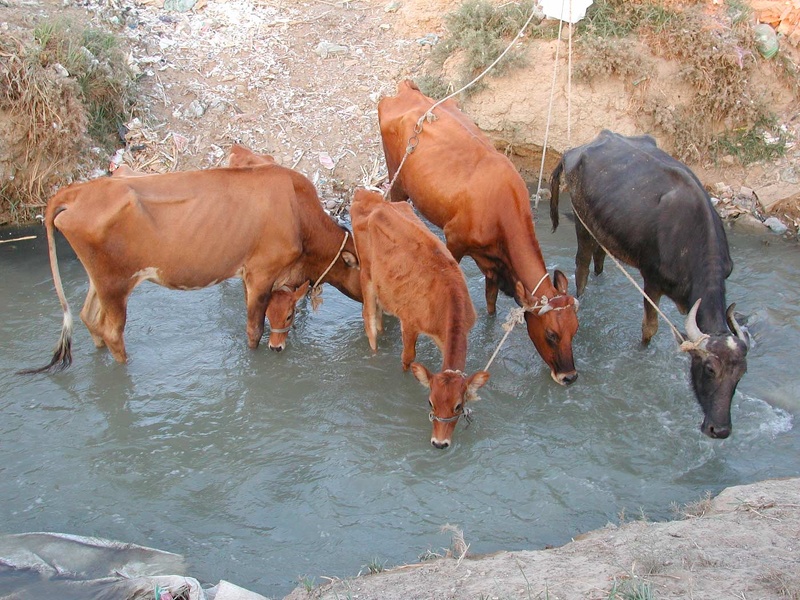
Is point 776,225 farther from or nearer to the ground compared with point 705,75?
nearer to the ground

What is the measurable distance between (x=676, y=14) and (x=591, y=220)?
5.06m

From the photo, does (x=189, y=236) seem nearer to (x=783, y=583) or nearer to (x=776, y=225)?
(x=783, y=583)

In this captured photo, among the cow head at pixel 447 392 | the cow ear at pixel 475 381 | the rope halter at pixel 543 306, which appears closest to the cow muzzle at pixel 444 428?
the cow head at pixel 447 392

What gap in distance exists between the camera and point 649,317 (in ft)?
24.8

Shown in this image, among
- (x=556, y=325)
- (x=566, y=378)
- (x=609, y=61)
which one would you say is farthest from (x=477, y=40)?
(x=566, y=378)

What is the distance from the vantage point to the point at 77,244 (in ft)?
21.9

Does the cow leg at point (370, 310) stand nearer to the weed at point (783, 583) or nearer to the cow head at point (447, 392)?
the cow head at point (447, 392)

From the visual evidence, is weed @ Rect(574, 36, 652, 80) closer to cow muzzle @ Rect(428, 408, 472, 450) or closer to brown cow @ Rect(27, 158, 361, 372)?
brown cow @ Rect(27, 158, 361, 372)

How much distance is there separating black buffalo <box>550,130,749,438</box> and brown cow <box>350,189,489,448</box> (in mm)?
1890

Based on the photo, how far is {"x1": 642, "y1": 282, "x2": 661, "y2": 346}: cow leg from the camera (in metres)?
7.43

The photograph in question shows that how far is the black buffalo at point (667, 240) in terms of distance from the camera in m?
6.07

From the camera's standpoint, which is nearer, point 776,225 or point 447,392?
point 447,392

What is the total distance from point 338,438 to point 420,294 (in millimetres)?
1487

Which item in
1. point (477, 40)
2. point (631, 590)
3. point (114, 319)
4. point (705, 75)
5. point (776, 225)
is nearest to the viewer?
point (631, 590)
